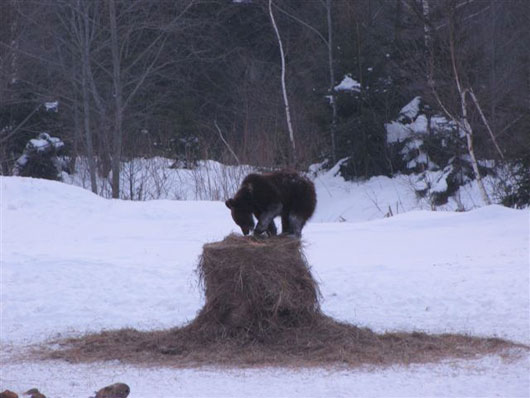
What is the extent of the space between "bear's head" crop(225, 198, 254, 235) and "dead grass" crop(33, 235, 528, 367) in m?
0.29

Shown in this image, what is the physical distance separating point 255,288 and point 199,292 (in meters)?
2.79

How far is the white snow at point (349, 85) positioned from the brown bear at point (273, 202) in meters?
24.7

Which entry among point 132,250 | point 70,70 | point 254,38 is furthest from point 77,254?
point 254,38

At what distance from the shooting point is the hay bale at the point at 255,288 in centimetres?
1000

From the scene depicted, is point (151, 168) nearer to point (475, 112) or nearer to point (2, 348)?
point (475, 112)

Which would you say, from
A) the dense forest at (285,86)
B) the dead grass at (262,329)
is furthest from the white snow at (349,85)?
the dead grass at (262,329)

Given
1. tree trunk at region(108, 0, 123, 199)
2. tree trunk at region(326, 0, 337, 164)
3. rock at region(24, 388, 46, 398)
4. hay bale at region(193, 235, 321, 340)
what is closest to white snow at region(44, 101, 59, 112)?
tree trunk at region(108, 0, 123, 199)

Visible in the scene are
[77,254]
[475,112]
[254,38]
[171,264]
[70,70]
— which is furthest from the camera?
[254,38]

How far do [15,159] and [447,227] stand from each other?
2122 centimetres

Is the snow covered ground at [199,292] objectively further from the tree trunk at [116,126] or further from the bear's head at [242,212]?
the tree trunk at [116,126]

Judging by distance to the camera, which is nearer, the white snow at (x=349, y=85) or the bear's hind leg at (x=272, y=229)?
the bear's hind leg at (x=272, y=229)

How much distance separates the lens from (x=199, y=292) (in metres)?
12.7

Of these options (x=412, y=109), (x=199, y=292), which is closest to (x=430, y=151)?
(x=412, y=109)

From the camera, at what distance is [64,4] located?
105 ft
